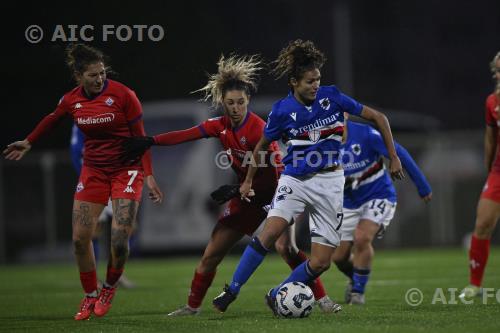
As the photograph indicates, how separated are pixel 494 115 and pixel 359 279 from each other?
200 cm

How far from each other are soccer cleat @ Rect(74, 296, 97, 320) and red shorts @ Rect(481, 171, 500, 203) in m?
3.55

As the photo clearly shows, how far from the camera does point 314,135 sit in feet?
26.2

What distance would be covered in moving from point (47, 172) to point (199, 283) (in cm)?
1561

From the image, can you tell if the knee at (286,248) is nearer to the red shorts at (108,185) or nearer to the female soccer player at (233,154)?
the female soccer player at (233,154)

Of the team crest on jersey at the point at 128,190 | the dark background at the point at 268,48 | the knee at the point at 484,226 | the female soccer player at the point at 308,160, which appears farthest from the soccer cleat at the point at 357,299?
the dark background at the point at 268,48

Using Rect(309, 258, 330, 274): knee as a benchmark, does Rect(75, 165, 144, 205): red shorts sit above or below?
above

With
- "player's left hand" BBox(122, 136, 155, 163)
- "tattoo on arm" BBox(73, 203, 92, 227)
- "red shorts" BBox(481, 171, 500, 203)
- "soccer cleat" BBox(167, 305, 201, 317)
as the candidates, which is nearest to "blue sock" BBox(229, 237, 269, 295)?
"soccer cleat" BBox(167, 305, 201, 317)

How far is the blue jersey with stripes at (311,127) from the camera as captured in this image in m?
7.95

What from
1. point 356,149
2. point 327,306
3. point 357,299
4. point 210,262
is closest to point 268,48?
point 356,149

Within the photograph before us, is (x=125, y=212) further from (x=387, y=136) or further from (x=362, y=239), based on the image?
(x=362, y=239)

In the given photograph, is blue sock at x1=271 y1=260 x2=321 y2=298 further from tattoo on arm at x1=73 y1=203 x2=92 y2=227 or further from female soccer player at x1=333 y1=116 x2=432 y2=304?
female soccer player at x1=333 y1=116 x2=432 y2=304

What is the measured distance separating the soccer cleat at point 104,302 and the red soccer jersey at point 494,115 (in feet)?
11.7

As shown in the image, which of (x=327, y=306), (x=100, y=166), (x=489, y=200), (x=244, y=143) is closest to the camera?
(x=244, y=143)

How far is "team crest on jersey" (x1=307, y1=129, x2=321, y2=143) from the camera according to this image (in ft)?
26.2
